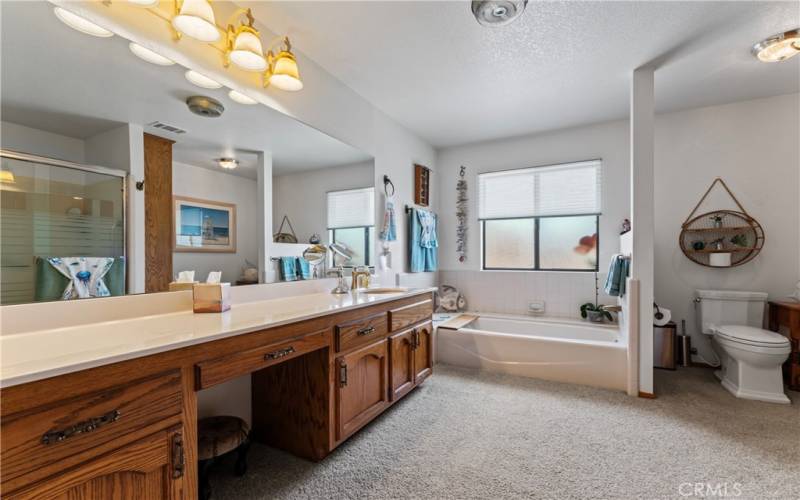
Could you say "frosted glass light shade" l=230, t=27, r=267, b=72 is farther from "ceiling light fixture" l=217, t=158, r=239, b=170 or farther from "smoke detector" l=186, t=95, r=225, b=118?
"ceiling light fixture" l=217, t=158, r=239, b=170

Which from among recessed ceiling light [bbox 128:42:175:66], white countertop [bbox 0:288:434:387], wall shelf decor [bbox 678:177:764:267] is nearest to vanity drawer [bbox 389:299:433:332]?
white countertop [bbox 0:288:434:387]

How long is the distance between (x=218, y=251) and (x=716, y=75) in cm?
371

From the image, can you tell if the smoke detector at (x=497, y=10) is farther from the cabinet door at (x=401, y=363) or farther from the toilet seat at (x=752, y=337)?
the toilet seat at (x=752, y=337)

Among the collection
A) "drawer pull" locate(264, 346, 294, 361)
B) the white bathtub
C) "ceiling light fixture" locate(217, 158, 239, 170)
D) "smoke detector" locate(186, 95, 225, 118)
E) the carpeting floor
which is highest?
"smoke detector" locate(186, 95, 225, 118)

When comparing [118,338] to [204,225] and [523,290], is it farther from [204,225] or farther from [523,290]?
[523,290]

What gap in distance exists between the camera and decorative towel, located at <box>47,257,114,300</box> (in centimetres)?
120

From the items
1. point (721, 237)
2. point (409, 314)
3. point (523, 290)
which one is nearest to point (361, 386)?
point (409, 314)

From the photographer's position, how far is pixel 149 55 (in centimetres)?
144

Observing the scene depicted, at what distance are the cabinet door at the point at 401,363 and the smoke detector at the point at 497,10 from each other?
76.2 inches

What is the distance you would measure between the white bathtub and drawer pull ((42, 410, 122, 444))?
261 centimetres

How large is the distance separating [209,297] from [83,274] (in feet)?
1.43

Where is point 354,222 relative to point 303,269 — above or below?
above

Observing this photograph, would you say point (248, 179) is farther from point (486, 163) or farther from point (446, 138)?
point (486, 163)

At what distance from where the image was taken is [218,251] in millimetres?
1729
